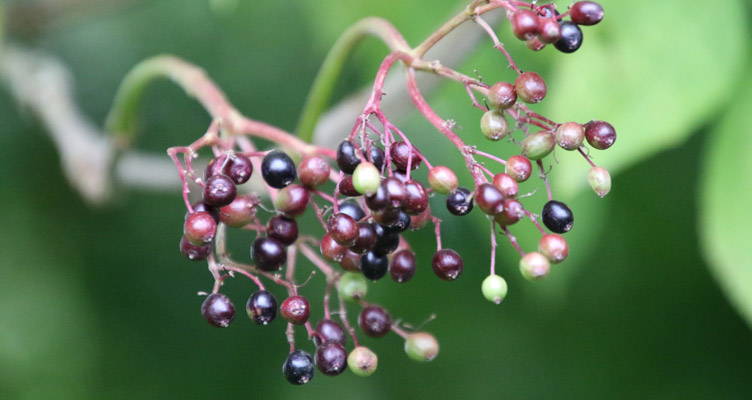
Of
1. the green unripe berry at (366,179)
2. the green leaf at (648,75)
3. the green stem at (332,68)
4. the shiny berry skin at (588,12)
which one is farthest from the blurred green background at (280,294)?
the green unripe berry at (366,179)

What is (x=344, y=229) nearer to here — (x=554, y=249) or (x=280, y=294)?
(x=554, y=249)

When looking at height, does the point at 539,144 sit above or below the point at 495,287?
above

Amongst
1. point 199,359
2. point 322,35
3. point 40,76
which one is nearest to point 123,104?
point 322,35

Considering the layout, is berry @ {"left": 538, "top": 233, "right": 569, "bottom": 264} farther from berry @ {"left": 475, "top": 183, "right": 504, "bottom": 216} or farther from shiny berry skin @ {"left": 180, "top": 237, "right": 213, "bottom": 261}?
shiny berry skin @ {"left": 180, "top": 237, "right": 213, "bottom": 261}

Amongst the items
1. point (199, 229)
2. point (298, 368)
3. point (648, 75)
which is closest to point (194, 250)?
point (199, 229)

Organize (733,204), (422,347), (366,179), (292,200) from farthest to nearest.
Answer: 1. (733,204)
2. (422,347)
3. (292,200)
4. (366,179)

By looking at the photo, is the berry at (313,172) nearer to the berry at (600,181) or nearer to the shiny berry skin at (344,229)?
the shiny berry skin at (344,229)
